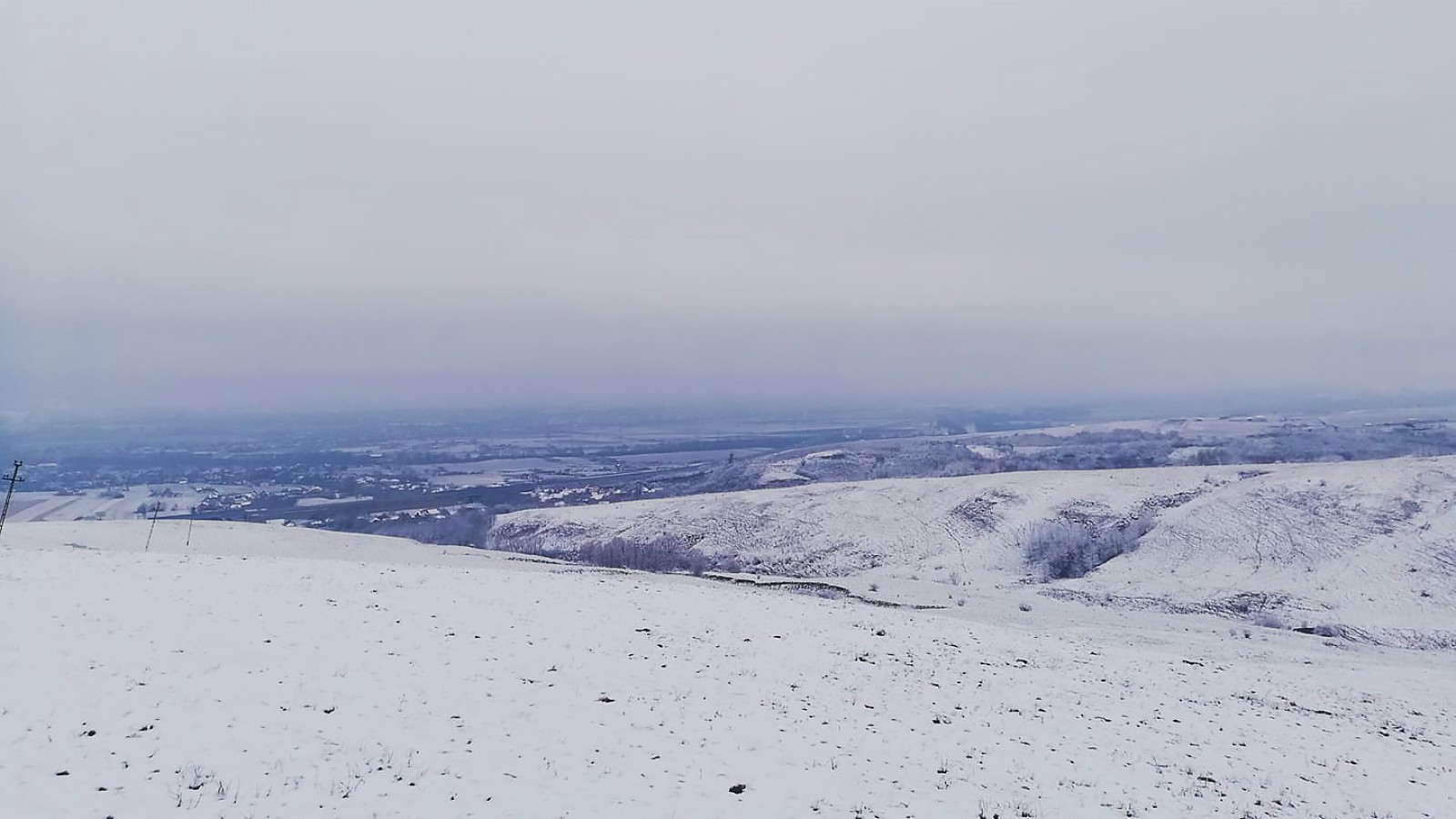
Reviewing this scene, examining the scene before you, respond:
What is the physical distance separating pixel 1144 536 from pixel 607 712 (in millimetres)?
56586

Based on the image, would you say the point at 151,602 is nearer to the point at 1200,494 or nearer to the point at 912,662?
the point at 912,662

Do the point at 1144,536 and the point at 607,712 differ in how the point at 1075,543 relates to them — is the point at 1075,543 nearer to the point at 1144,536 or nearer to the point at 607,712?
the point at 1144,536

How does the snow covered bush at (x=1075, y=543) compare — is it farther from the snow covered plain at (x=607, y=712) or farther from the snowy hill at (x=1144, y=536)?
the snow covered plain at (x=607, y=712)

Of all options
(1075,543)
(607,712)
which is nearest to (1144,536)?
(1075,543)

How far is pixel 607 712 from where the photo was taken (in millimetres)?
14898

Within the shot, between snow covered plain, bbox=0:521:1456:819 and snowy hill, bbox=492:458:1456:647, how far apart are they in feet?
58.3

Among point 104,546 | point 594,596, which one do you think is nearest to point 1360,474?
point 594,596

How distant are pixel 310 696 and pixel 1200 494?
71474 mm

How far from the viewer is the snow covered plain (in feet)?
36.5

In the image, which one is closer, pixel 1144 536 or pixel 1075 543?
pixel 1144 536

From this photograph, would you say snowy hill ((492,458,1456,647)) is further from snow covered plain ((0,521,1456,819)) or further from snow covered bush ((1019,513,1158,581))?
snow covered plain ((0,521,1456,819))

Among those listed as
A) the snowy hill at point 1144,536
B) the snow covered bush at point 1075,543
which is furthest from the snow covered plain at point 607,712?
the snow covered bush at point 1075,543

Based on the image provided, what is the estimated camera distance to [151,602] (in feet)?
62.0

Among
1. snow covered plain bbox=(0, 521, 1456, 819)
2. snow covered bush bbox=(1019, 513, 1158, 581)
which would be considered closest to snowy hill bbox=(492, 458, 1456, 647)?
snow covered bush bbox=(1019, 513, 1158, 581)
